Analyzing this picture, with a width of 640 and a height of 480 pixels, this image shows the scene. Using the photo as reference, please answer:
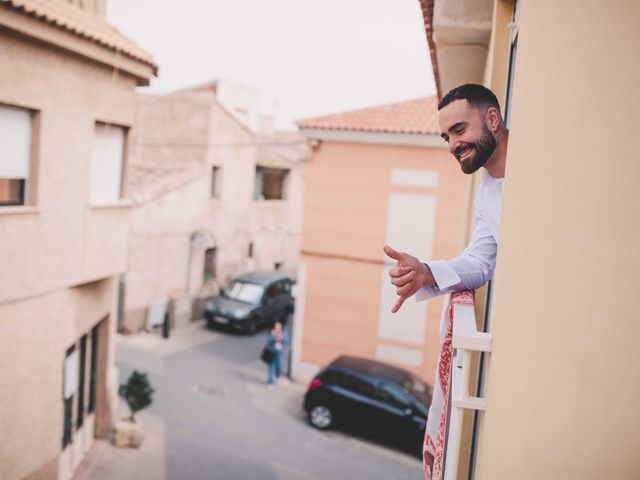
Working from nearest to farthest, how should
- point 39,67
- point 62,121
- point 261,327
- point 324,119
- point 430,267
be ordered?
point 430,267
point 39,67
point 62,121
point 324,119
point 261,327

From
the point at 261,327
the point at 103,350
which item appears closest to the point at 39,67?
the point at 103,350

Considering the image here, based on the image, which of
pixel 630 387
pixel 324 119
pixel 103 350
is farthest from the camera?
pixel 324 119

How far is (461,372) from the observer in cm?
214

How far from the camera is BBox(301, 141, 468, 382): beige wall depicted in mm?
15273

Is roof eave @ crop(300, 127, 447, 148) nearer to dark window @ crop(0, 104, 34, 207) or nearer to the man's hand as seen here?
dark window @ crop(0, 104, 34, 207)

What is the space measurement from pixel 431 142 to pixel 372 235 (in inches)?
106

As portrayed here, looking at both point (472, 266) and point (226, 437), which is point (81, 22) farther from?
point (226, 437)

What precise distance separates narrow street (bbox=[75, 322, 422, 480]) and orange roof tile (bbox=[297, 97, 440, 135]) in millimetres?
6782

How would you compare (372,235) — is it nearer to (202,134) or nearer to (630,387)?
(202,134)

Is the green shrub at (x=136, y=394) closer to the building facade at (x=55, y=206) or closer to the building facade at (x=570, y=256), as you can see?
the building facade at (x=55, y=206)

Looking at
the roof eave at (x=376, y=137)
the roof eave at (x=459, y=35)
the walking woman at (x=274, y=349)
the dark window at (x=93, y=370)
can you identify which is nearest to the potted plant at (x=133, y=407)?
the dark window at (x=93, y=370)

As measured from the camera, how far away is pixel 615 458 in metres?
1.65

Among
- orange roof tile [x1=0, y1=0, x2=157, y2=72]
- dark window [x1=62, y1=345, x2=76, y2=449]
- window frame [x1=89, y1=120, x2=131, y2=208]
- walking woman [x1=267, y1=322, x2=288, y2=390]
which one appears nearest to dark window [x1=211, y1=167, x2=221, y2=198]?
walking woman [x1=267, y1=322, x2=288, y2=390]

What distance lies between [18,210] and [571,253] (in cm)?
709
